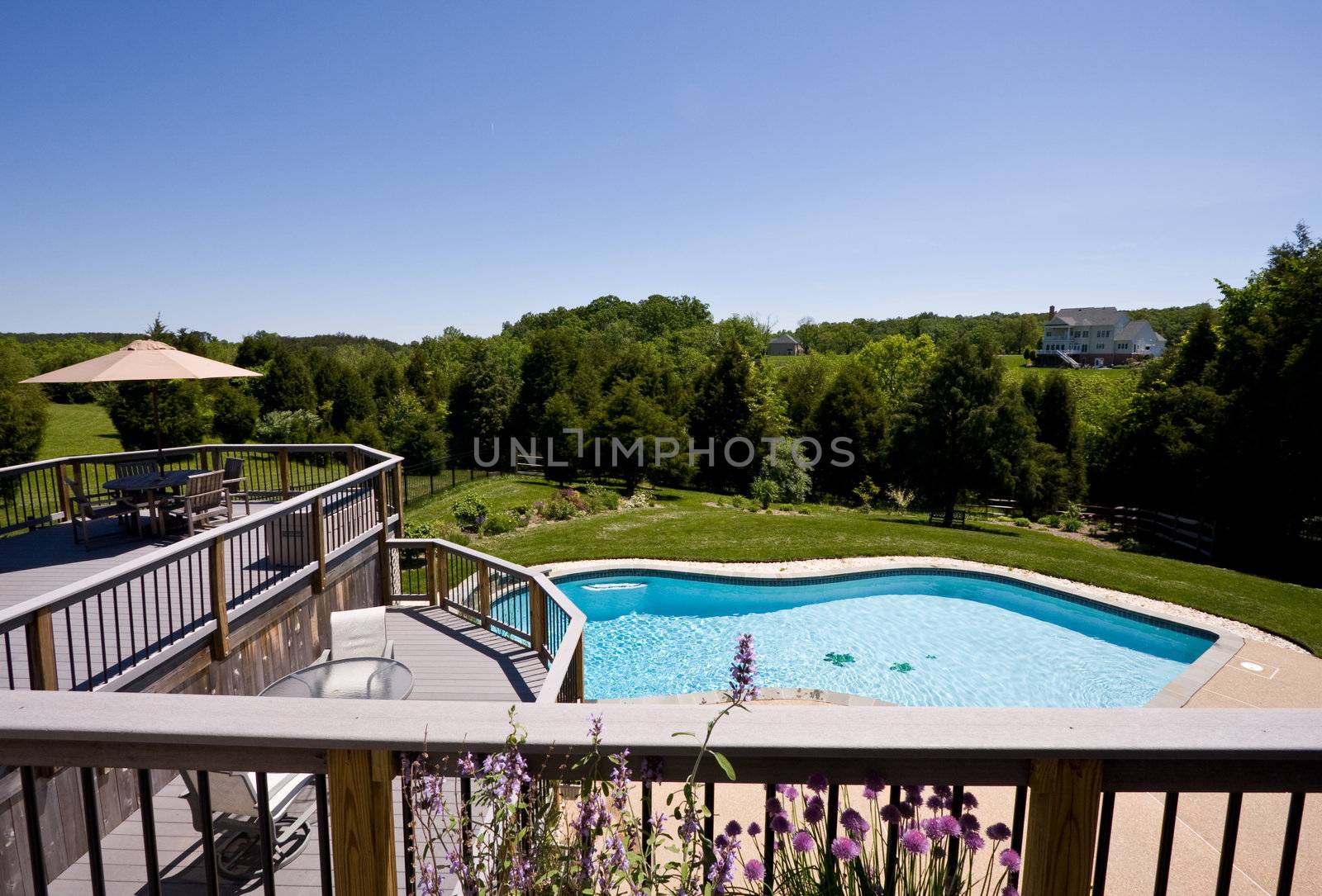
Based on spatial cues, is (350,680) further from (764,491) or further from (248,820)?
(764,491)

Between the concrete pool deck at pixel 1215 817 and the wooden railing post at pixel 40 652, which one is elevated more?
the wooden railing post at pixel 40 652

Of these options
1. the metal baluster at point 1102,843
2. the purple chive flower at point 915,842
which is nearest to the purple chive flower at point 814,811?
the purple chive flower at point 915,842

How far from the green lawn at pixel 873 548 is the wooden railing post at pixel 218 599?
8533 mm

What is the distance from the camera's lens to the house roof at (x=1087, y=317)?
78006 millimetres

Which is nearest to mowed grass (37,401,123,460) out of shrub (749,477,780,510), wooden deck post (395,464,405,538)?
wooden deck post (395,464,405,538)

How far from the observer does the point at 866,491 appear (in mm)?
30484

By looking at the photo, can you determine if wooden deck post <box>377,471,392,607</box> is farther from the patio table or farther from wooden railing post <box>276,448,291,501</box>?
the patio table

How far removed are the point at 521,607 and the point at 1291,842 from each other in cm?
813

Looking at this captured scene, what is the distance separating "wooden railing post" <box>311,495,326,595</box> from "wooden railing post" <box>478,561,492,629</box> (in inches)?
68.3

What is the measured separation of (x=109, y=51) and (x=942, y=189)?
22062 millimetres

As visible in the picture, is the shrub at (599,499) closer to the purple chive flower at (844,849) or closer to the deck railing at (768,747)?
the deck railing at (768,747)

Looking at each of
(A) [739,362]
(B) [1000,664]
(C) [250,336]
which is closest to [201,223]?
(C) [250,336]

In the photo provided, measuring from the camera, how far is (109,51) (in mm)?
14195

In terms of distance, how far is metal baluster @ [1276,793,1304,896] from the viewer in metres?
1.21
